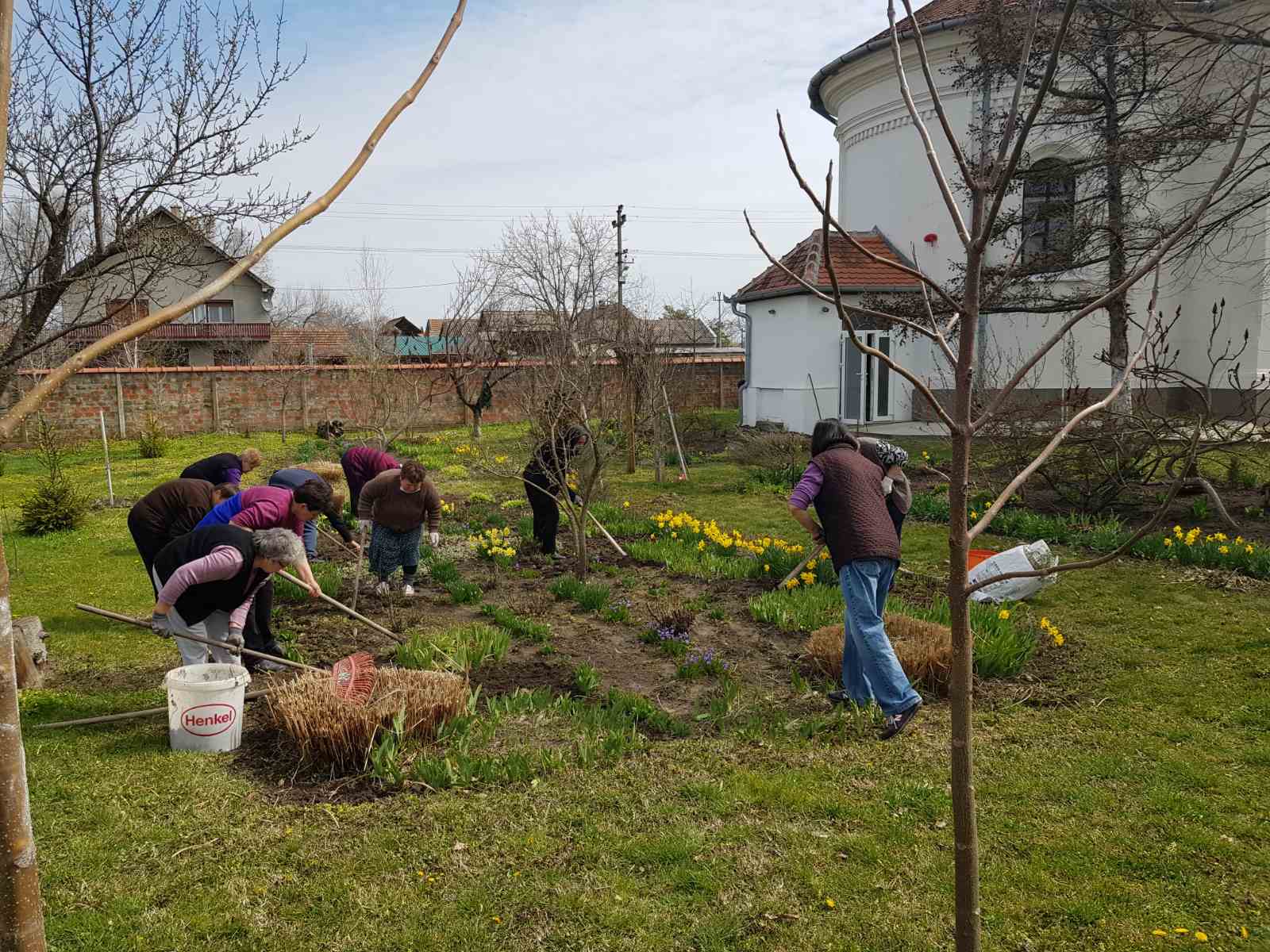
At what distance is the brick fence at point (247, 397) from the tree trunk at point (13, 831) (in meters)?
17.6

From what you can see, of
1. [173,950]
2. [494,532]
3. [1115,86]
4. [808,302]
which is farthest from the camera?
[808,302]

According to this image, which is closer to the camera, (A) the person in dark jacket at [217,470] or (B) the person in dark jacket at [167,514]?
(B) the person in dark jacket at [167,514]

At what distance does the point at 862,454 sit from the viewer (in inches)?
216

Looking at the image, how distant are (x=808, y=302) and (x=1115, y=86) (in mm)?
6868

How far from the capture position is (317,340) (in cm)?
4303

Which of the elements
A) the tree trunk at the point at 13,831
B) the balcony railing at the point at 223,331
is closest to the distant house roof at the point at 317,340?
the balcony railing at the point at 223,331

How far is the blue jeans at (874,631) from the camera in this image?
5109 millimetres

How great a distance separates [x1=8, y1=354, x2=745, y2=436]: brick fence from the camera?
20.6m

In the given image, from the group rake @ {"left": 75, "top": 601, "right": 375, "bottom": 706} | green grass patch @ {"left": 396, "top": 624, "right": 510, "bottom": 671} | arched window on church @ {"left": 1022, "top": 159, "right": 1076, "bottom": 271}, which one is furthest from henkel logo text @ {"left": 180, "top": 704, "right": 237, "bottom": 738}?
arched window on church @ {"left": 1022, "top": 159, "right": 1076, "bottom": 271}

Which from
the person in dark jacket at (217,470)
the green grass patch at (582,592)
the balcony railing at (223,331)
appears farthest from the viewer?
the balcony railing at (223,331)

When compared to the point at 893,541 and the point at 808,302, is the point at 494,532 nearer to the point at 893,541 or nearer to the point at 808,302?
the point at 893,541

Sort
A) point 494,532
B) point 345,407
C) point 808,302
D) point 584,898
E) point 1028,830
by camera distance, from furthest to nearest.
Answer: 1. point 345,407
2. point 808,302
3. point 494,532
4. point 1028,830
5. point 584,898

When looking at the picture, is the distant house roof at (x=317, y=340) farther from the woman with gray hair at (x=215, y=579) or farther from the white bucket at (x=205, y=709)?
the white bucket at (x=205, y=709)

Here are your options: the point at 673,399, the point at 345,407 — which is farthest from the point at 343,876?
the point at 345,407
